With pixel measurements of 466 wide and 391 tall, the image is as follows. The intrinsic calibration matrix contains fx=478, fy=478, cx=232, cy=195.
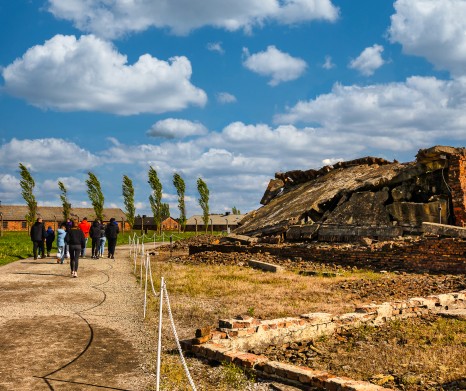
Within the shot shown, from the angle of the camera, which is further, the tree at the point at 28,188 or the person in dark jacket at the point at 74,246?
the tree at the point at 28,188

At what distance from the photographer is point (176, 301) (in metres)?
10.7

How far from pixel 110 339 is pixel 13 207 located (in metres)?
80.6

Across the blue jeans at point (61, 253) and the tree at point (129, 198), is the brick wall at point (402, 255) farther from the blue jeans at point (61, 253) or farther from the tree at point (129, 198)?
the tree at point (129, 198)

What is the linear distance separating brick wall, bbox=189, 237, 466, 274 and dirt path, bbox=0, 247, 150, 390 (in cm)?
799

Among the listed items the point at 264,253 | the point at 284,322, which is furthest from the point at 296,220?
the point at 284,322

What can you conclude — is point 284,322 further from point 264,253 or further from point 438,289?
point 264,253

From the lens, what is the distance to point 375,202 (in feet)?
68.9

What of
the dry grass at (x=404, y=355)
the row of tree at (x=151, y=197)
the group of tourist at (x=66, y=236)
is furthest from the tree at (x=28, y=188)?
the dry grass at (x=404, y=355)

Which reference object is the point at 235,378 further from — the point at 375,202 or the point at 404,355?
the point at 375,202

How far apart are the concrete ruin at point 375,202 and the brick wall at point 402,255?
184cm

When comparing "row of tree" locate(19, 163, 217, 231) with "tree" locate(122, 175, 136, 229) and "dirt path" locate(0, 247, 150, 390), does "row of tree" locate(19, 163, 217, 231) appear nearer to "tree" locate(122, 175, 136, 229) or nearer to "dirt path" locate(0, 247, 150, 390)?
"tree" locate(122, 175, 136, 229)

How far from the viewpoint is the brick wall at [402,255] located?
1526cm

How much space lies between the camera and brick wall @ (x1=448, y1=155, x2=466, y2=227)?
18906 millimetres

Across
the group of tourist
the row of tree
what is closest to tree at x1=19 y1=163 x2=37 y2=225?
the row of tree
